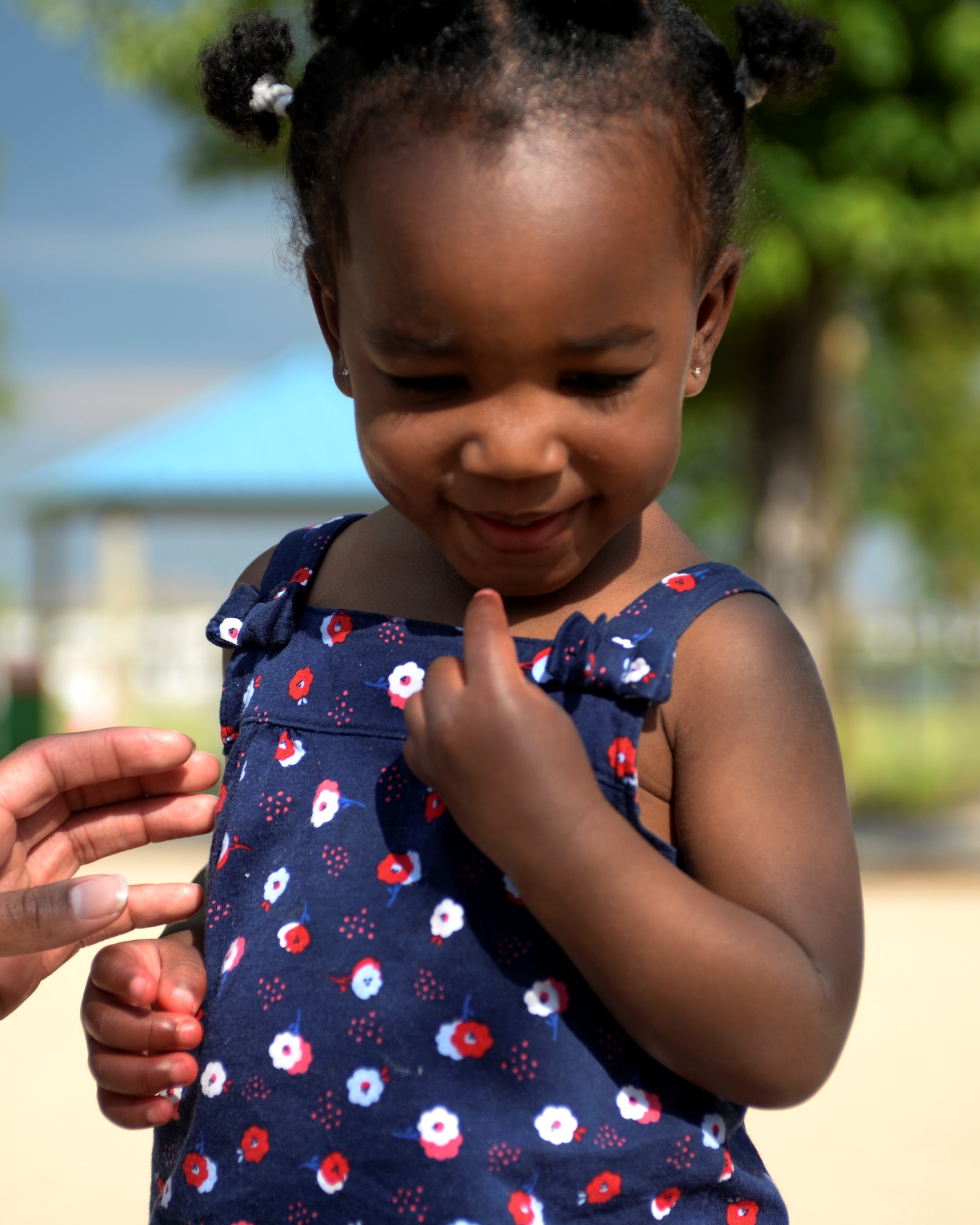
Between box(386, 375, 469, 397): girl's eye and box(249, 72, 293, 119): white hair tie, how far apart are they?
0.52 m

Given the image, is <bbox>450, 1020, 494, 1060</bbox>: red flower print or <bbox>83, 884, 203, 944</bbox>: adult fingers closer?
<bbox>450, 1020, 494, 1060</bbox>: red flower print

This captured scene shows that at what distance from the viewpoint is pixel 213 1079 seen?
1506 mm

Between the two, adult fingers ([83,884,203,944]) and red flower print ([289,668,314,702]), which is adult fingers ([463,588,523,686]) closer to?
red flower print ([289,668,314,702])

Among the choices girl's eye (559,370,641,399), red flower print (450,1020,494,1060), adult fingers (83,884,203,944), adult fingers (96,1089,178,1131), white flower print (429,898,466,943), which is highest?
girl's eye (559,370,641,399)

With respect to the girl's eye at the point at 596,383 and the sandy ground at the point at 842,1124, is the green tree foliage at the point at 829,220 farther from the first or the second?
the girl's eye at the point at 596,383

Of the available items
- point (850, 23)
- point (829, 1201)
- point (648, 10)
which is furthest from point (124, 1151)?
point (850, 23)

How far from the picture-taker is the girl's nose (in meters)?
1.36

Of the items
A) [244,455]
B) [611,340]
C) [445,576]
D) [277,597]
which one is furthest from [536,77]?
[244,455]

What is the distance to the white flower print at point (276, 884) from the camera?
1510 mm

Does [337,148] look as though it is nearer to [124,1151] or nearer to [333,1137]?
[333,1137]

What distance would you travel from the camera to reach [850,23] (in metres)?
7.92

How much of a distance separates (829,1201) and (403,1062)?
290 cm

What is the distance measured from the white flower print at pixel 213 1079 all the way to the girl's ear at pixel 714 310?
92cm

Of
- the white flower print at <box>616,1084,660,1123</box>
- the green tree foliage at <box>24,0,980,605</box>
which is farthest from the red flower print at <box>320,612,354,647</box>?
the green tree foliage at <box>24,0,980,605</box>
